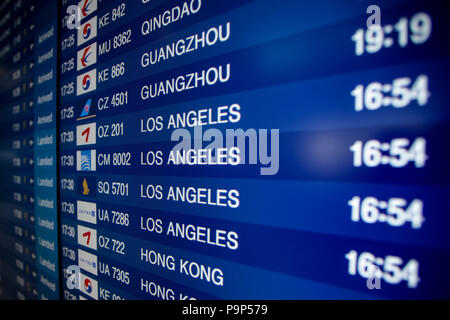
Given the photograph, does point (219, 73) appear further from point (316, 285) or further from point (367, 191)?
point (316, 285)

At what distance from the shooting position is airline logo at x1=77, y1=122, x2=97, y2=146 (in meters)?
1.16

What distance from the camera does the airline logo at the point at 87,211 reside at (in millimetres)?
1171

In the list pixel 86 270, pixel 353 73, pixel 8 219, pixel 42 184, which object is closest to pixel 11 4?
pixel 42 184

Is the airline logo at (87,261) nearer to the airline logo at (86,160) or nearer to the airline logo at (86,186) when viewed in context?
the airline logo at (86,186)

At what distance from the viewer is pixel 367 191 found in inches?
21.5

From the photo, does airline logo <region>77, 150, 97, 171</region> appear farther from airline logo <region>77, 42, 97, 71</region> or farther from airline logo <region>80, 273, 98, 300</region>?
airline logo <region>80, 273, 98, 300</region>

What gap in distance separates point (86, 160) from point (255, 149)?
34.2 inches

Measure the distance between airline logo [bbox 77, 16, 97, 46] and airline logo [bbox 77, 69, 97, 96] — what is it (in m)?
0.15

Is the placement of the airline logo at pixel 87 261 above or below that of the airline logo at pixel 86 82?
below

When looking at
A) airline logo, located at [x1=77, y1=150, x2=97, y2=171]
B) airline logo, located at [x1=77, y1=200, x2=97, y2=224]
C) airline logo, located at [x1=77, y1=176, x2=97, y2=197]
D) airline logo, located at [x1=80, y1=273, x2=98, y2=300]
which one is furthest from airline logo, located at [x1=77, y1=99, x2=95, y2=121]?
airline logo, located at [x1=80, y1=273, x2=98, y2=300]

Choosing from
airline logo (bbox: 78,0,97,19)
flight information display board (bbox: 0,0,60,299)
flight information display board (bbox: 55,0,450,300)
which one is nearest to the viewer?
flight information display board (bbox: 55,0,450,300)

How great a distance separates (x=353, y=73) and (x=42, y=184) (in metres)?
1.63

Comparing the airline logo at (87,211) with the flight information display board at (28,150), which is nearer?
the airline logo at (87,211)

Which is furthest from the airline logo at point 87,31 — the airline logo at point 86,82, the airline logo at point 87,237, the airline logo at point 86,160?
the airline logo at point 87,237
